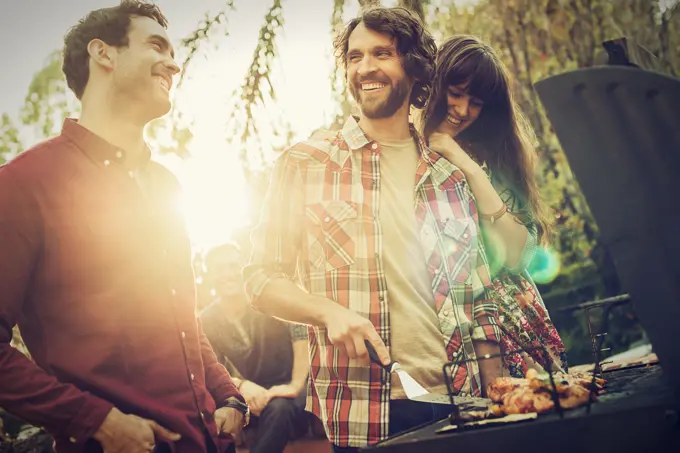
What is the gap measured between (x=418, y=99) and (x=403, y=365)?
56.4 inches

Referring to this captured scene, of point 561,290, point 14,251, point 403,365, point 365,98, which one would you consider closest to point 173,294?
point 14,251

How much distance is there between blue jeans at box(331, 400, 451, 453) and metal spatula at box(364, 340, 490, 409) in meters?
0.16

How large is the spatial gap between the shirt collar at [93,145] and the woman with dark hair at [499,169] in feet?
5.02

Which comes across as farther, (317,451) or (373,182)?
(317,451)

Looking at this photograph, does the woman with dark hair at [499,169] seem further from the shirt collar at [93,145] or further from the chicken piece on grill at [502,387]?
the shirt collar at [93,145]

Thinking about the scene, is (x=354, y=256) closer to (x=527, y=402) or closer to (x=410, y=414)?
(x=410, y=414)

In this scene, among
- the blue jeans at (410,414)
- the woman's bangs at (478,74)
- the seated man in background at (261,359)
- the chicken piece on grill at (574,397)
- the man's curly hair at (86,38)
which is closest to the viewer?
the chicken piece on grill at (574,397)

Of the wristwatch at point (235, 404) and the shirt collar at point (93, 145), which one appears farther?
the wristwatch at point (235, 404)

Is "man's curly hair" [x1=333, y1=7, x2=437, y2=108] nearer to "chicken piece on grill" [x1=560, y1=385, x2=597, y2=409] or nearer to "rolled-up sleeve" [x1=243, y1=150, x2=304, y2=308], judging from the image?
"rolled-up sleeve" [x1=243, y1=150, x2=304, y2=308]

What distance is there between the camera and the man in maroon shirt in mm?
2182

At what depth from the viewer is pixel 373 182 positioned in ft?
9.61

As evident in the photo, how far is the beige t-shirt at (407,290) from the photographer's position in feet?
8.60

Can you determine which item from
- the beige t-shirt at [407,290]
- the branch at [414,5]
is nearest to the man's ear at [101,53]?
the beige t-shirt at [407,290]

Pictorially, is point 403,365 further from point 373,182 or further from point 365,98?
point 365,98
